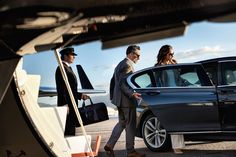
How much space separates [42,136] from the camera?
11.5 ft

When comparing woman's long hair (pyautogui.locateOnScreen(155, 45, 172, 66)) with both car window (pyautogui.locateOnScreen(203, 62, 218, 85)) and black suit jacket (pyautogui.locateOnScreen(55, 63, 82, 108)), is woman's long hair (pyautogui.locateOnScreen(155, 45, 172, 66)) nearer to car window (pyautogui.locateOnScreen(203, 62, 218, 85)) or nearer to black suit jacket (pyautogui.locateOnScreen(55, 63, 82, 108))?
car window (pyautogui.locateOnScreen(203, 62, 218, 85))

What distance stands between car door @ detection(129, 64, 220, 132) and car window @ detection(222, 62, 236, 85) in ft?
0.85

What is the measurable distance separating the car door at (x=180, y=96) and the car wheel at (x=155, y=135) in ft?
1.30

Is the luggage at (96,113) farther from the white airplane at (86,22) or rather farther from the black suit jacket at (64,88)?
the white airplane at (86,22)

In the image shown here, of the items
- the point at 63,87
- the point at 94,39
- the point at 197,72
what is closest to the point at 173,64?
the point at 197,72

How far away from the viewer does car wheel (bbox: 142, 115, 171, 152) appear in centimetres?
1009

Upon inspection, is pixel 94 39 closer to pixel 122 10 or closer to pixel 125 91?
pixel 122 10

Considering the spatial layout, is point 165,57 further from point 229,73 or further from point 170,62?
point 229,73

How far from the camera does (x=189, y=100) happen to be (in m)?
9.49

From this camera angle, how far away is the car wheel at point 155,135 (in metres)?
10.1

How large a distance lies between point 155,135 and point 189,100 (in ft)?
3.74

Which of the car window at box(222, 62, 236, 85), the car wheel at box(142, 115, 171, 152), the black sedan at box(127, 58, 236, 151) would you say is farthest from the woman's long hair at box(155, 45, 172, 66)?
the car wheel at box(142, 115, 171, 152)

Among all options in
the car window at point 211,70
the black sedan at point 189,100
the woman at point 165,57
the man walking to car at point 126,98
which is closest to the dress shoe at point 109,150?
the man walking to car at point 126,98

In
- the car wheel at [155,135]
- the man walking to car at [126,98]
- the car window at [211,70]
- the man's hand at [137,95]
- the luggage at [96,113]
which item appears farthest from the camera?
the car wheel at [155,135]
